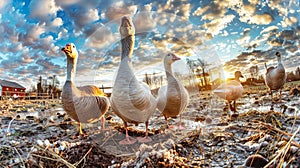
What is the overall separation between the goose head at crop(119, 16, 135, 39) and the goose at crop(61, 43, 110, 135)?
0.45 m

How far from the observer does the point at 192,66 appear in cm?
97

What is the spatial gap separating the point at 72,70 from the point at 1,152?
0.66 metres

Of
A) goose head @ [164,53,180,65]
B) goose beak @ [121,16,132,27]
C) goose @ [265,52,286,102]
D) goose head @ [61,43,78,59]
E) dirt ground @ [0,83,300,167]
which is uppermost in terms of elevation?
goose beak @ [121,16,132,27]

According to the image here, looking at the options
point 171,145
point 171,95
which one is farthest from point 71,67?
point 171,145

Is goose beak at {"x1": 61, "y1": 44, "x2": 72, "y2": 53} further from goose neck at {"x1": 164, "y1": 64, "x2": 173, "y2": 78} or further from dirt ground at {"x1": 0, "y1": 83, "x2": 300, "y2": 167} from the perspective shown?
goose neck at {"x1": 164, "y1": 64, "x2": 173, "y2": 78}

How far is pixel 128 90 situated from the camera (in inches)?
35.2

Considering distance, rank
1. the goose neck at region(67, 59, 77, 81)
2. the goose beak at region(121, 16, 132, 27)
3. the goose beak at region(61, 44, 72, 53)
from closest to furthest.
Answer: the goose beak at region(121, 16, 132, 27) < the goose beak at region(61, 44, 72, 53) < the goose neck at region(67, 59, 77, 81)

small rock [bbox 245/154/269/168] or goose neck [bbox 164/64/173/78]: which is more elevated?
goose neck [bbox 164/64/173/78]

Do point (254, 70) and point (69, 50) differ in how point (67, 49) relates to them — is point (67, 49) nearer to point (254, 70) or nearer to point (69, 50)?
point (69, 50)

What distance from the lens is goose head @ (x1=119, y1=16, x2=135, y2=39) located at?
87 centimetres

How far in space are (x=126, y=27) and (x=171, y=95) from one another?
0.44 meters

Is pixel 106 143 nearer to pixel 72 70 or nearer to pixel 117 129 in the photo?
pixel 117 129

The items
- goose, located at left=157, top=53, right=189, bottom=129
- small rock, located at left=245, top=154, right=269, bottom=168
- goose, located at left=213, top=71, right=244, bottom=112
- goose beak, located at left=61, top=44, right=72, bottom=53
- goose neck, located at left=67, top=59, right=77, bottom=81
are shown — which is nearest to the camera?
small rock, located at left=245, top=154, right=269, bottom=168

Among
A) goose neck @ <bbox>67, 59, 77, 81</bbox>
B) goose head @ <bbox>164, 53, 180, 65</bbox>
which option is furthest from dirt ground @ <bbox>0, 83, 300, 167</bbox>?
goose neck @ <bbox>67, 59, 77, 81</bbox>
